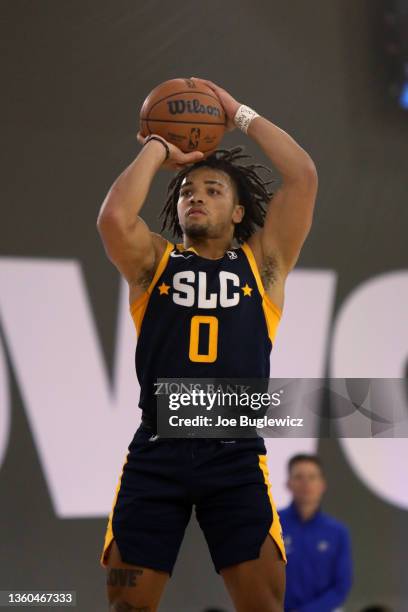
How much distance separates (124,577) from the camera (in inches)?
105

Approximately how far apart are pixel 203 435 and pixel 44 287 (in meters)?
2.44

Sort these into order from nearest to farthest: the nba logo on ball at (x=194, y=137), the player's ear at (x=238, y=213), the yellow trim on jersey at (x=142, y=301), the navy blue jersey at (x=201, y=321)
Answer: the navy blue jersey at (x=201, y=321), the yellow trim on jersey at (x=142, y=301), the nba logo on ball at (x=194, y=137), the player's ear at (x=238, y=213)

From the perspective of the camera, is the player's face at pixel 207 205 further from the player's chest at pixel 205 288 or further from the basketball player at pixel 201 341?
the player's chest at pixel 205 288

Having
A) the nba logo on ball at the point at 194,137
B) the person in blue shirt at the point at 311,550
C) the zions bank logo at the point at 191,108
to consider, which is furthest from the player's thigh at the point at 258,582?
the person in blue shirt at the point at 311,550

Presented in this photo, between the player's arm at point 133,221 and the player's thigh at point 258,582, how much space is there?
96 cm

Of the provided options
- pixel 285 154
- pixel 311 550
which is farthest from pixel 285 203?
pixel 311 550

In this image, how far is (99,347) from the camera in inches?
200

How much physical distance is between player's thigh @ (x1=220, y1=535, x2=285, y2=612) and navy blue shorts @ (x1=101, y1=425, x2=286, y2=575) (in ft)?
0.08

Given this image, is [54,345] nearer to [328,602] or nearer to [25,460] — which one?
[25,460]

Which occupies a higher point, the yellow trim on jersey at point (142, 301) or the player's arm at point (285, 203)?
the player's arm at point (285, 203)

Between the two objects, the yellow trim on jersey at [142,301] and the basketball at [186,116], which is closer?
the yellow trim on jersey at [142,301]

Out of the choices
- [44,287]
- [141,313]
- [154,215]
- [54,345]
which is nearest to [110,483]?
[54,345]

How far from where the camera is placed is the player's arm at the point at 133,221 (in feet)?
9.43

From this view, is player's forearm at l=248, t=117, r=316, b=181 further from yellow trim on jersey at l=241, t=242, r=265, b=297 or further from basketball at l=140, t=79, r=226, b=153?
yellow trim on jersey at l=241, t=242, r=265, b=297
